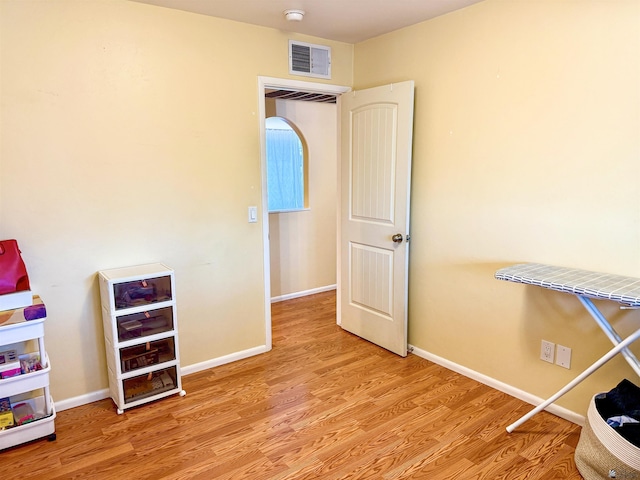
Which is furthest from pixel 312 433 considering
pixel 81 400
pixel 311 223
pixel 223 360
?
pixel 311 223

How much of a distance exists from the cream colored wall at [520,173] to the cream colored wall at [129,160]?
1173 mm

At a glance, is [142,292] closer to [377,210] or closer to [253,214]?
[253,214]

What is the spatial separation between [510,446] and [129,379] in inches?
86.5

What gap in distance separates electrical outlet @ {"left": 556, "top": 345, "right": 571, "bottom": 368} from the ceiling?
205 centimetres

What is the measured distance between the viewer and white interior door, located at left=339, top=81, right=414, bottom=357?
2959 mm

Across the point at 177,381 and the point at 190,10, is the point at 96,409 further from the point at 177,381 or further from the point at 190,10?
the point at 190,10

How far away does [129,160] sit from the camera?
254 centimetres

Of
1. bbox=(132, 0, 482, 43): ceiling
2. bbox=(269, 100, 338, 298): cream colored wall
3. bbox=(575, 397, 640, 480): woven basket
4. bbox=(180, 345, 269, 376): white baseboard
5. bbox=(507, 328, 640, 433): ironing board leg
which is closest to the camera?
bbox=(575, 397, 640, 480): woven basket

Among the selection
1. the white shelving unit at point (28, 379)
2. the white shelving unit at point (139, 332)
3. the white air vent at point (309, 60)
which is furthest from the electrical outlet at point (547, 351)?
the white shelving unit at point (28, 379)

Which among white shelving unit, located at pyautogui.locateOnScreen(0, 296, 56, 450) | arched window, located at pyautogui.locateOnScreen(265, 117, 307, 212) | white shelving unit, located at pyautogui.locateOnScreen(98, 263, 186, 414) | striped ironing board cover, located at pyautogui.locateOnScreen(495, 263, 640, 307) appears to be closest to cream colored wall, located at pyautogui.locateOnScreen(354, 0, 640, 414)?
striped ironing board cover, located at pyautogui.locateOnScreen(495, 263, 640, 307)

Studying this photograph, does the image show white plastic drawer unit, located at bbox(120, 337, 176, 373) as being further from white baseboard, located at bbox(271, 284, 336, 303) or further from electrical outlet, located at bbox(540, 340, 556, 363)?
electrical outlet, located at bbox(540, 340, 556, 363)

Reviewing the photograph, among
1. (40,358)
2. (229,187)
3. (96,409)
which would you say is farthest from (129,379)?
(229,187)

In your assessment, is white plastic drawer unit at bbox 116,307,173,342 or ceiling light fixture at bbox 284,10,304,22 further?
ceiling light fixture at bbox 284,10,304,22

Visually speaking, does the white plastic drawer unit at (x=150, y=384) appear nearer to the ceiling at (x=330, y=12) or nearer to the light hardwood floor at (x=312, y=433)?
the light hardwood floor at (x=312, y=433)
